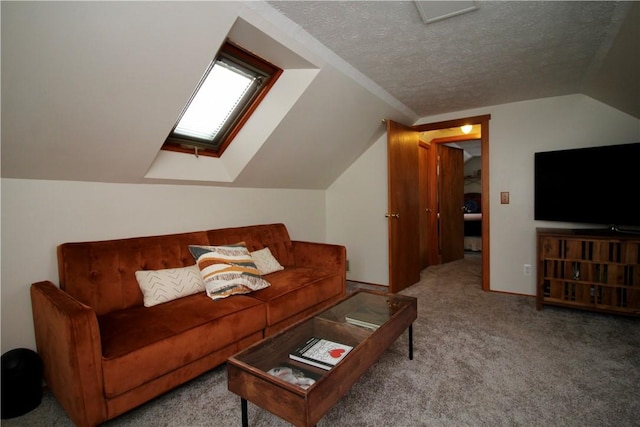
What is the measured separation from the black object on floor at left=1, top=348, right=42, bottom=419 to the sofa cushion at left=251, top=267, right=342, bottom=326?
121 cm

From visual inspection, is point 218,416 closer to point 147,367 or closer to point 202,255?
point 147,367

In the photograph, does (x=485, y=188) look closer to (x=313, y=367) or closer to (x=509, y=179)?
(x=509, y=179)

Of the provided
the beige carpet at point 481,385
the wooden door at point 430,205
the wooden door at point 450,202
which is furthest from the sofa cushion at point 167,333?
the wooden door at point 450,202

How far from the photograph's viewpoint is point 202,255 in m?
2.18

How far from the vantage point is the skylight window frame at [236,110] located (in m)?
2.16

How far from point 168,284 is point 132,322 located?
380mm

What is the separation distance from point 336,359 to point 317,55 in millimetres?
1976

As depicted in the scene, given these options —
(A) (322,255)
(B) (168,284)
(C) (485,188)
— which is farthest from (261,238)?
(C) (485,188)

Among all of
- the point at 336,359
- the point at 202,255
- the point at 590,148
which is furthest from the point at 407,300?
the point at 590,148

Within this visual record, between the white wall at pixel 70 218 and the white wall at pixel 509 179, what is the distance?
1.66m

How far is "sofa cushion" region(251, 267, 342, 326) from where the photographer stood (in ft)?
6.85

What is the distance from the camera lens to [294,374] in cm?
139

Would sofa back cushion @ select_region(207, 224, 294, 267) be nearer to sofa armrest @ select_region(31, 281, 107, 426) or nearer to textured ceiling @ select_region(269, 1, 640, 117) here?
sofa armrest @ select_region(31, 281, 107, 426)

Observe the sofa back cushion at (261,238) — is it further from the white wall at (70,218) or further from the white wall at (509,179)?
the white wall at (509,179)
